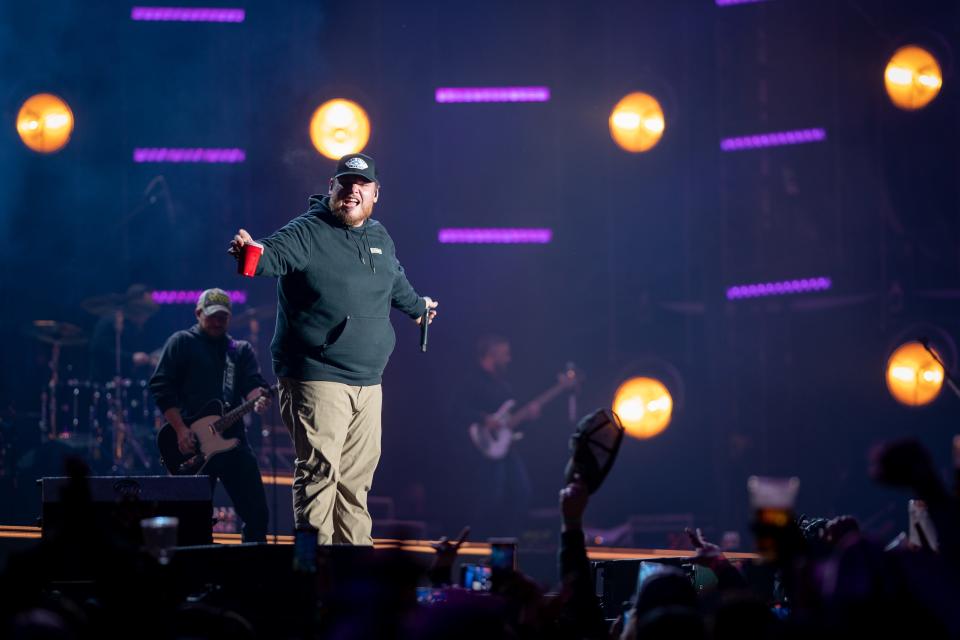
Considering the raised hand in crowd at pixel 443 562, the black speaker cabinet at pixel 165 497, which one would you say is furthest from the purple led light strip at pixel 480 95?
the raised hand in crowd at pixel 443 562

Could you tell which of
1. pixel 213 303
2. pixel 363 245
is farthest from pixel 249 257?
pixel 213 303

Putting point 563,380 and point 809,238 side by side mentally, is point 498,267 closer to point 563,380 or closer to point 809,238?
point 563,380

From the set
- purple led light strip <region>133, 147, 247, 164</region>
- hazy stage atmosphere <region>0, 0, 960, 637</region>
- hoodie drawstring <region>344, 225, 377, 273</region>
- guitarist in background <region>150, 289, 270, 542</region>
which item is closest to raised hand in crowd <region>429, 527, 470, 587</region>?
hoodie drawstring <region>344, 225, 377, 273</region>

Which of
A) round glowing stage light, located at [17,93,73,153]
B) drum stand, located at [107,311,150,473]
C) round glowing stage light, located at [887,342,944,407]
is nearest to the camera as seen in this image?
round glowing stage light, located at [887,342,944,407]

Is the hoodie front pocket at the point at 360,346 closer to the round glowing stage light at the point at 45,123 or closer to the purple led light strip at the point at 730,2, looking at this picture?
the purple led light strip at the point at 730,2

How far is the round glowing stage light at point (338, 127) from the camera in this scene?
11344 mm

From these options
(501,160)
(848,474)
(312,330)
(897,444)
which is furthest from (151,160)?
(897,444)

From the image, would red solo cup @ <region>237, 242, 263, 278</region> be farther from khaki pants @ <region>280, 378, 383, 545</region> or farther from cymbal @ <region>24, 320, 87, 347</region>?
cymbal @ <region>24, 320, 87, 347</region>

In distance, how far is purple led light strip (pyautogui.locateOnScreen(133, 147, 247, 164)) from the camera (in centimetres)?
1178

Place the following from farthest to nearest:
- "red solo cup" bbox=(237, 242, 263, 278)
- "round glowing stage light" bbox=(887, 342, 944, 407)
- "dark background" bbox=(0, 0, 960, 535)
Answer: "dark background" bbox=(0, 0, 960, 535) → "round glowing stage light" bbox=(887, 342, 944, 407) → "red solo cup" bbox=(237, 242, 263, 278)

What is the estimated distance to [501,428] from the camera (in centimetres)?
1130

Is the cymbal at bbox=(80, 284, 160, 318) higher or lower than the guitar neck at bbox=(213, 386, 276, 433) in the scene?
higher

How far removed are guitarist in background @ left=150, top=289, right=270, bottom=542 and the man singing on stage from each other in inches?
104

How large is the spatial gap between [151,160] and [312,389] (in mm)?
6704
